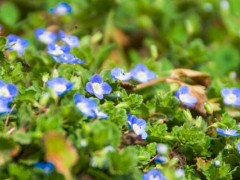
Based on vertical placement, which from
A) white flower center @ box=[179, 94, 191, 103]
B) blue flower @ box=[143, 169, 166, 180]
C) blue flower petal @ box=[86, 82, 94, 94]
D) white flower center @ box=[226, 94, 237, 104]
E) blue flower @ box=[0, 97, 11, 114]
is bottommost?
blue flower @ box=[143, 169, 166, 180]

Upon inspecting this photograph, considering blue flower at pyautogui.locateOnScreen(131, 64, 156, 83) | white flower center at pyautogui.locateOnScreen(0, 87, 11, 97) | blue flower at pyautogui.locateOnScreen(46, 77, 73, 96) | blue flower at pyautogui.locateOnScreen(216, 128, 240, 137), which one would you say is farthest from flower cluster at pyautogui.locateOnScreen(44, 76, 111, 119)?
blue flower at pyautogui.locateOnScreen(131, 64, 156, 83)

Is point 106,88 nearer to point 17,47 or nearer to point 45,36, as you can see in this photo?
point 17,47

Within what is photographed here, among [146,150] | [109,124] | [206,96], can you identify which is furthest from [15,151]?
[206,96]

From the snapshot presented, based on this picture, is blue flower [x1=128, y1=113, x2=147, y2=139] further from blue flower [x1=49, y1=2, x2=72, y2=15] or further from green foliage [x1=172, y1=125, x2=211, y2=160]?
blue flower [x1=49, y1=2, x2=72, y2=15]

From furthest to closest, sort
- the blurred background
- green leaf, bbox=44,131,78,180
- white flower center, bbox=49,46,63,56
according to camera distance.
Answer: the blurred background < white flower center, bbox=49,46,63,56 < green leaf, bbox=44,131,78,180

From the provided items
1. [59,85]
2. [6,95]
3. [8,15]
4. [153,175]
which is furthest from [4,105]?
[8,15]

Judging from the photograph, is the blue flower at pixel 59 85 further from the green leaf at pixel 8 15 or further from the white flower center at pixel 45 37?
the green leaf at pixel 8 15

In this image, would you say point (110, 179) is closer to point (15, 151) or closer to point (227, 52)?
point (15, 151)

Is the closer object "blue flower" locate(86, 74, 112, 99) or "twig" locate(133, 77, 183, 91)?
"blue flower" locate(86, 74, 112, 99)
